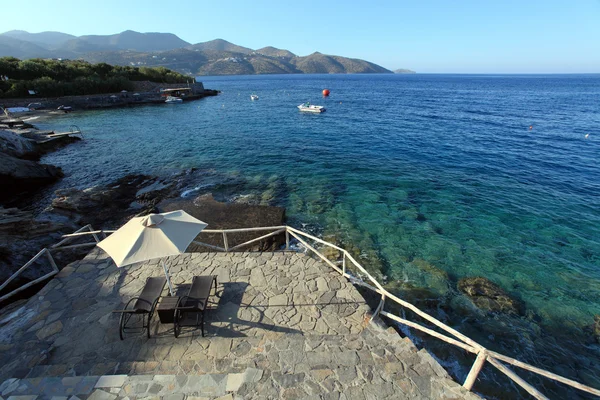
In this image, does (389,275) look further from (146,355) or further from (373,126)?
(373,126)

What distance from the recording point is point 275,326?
23.1 ft

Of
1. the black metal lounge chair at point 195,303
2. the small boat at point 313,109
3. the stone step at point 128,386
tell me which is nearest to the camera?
the stone step at point 128,386

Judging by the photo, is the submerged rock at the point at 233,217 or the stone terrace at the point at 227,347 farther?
the submerged rock at the point at 233,217

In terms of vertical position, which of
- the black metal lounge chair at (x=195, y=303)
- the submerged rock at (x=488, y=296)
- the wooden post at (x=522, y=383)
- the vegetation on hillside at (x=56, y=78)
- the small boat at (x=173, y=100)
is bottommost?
the submerged rock at (x=488, y=296)

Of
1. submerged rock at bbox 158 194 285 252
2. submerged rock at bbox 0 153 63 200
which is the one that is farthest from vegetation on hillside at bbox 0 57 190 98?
submerged rock at bbox 158 194 285 252

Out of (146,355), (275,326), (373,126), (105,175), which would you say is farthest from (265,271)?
(373,126)

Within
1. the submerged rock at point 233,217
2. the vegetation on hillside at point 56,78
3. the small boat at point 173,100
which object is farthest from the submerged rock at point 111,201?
the vegetation on hillside at point 56,78

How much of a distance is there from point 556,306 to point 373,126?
33.8 meters

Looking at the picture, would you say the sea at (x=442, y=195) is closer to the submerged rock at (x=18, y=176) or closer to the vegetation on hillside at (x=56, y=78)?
the submerged rock at (x=18, y=176)

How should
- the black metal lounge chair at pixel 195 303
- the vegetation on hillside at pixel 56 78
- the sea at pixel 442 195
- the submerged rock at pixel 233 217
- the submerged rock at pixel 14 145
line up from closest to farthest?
the black metal lounge chair at pixel 195 303 → the sea at pixel 442 195 → the submerged rock at pixel 233 217 → the submerged rock at pixel 14 145 → the vegetation on hillside at pixel 56 78

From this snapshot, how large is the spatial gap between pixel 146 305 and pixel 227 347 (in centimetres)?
244

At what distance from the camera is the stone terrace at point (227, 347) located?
5.29 meters

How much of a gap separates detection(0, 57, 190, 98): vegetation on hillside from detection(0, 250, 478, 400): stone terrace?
7444cm

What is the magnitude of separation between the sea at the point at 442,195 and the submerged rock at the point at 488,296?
28cm
